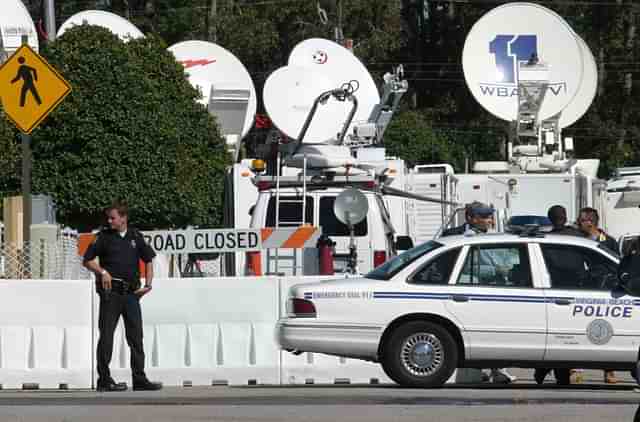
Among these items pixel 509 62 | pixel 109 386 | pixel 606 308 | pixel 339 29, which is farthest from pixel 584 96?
pixel 339 29

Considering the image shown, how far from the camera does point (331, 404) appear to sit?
1243 cm

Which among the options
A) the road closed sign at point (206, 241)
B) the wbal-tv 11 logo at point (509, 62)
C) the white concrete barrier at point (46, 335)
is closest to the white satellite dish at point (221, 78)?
the wbal-tv 11 logo at point (509, 62)

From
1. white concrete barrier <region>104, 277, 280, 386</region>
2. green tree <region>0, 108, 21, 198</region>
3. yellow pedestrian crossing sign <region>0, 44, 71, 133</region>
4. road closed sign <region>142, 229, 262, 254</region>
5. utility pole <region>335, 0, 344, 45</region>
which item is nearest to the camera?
white concrete barrier <region>104, 277, 280, 386</region>

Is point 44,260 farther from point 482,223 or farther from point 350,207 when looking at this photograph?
point 482,223

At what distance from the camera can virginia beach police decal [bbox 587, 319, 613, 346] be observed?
1383cm

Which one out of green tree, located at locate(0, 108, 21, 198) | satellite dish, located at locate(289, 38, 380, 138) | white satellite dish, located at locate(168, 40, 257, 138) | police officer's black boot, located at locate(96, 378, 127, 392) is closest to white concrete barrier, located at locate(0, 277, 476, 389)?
police officer's black boot, located at locate(96, 378, 127, 392)

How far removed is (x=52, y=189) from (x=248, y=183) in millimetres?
12112

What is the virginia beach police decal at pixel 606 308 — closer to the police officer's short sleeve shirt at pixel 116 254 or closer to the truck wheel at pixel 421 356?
the truck wheel at pixel 421 356

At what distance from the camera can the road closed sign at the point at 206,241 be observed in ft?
56.2

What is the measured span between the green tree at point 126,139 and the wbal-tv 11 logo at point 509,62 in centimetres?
663

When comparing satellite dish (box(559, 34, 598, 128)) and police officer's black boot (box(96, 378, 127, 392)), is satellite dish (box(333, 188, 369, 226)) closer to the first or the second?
police officer's black boot (box(96, 378, 127, 392))

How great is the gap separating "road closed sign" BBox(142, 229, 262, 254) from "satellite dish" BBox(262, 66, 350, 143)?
3905 millimetres

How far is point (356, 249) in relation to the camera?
18406mm

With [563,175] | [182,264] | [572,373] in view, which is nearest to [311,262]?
[572,373]
